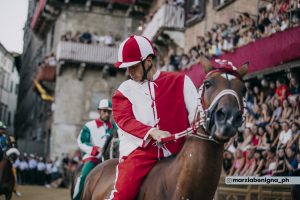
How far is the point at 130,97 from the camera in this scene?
486 centimetres

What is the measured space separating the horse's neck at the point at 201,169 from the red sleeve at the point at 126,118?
0.56 meters

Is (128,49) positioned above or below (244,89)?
above

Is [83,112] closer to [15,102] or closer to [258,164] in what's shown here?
[258,164]

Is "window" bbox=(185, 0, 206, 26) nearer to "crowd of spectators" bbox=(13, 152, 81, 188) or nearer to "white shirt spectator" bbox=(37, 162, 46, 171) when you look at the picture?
"crowd of spectators" bbox=(13, 152, 81, 188)

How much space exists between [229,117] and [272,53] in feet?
39.0

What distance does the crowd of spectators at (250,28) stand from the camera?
14.0 meters

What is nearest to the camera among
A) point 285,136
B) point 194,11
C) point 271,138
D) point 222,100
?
point 222,100

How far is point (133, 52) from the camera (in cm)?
478

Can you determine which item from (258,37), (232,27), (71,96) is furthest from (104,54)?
(258,37)

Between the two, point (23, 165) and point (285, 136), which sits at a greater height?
point (285, 136)

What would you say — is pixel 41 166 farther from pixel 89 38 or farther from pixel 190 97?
pixel 190 97

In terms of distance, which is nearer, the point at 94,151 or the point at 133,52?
the point at 133,52

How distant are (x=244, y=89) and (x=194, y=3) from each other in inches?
916

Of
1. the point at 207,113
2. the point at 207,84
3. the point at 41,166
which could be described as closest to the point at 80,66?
the point at 41,166
